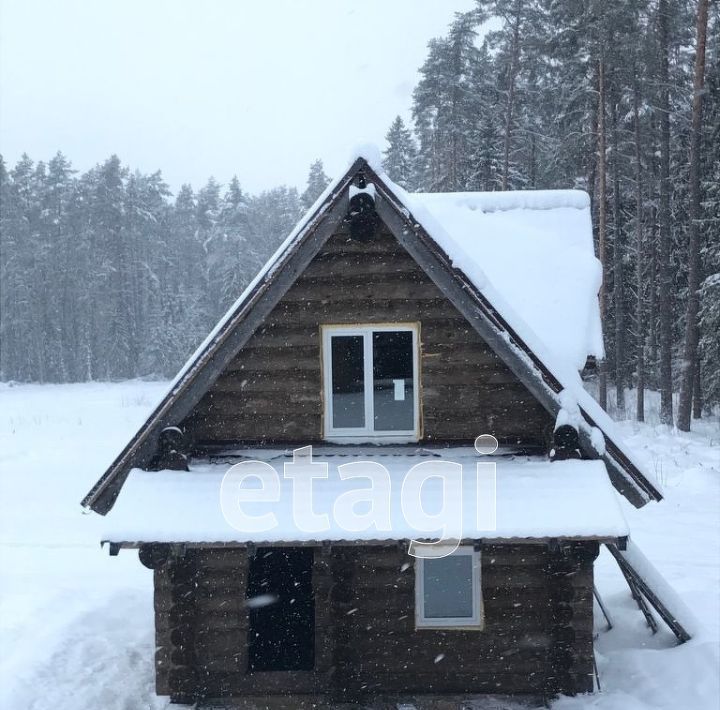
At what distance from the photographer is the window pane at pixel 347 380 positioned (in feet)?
27.2

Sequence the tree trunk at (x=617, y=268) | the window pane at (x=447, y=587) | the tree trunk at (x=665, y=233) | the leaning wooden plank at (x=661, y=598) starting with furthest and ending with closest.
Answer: the tree trunk at (x=617, y=268), the tree trunk at (x=665, y=233), the window pane at (x=447, y=587), the leaning wooden plank at (x=661, y=598)

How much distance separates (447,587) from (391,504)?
7487 millimetres

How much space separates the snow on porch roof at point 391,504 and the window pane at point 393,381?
463 mm

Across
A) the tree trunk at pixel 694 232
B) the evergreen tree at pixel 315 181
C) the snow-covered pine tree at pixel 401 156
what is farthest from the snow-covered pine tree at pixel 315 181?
the tree trunk at pixel 694 232

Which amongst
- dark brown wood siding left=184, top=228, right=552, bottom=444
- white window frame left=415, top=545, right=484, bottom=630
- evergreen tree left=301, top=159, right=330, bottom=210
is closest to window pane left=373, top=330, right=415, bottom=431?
dark brown wood siding left=184, top=228, right=552, bottom=444

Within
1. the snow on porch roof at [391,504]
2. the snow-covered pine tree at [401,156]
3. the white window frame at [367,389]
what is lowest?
the snow on porch roof at [391,504]

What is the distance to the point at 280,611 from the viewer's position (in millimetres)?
11359

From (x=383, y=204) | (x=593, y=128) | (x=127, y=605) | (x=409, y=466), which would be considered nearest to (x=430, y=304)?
(x=383, y=204)

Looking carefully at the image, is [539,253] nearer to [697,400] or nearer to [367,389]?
[367,389]

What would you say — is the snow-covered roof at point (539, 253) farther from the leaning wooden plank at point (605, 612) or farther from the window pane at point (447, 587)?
the window pane at point (447, 587)

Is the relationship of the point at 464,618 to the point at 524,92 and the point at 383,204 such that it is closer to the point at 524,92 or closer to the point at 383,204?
the point at 383,204

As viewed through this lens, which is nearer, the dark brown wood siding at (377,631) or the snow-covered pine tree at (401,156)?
the dark brown wood siding at (377,631)

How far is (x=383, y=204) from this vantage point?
778cm

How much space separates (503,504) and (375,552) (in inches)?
71.4
